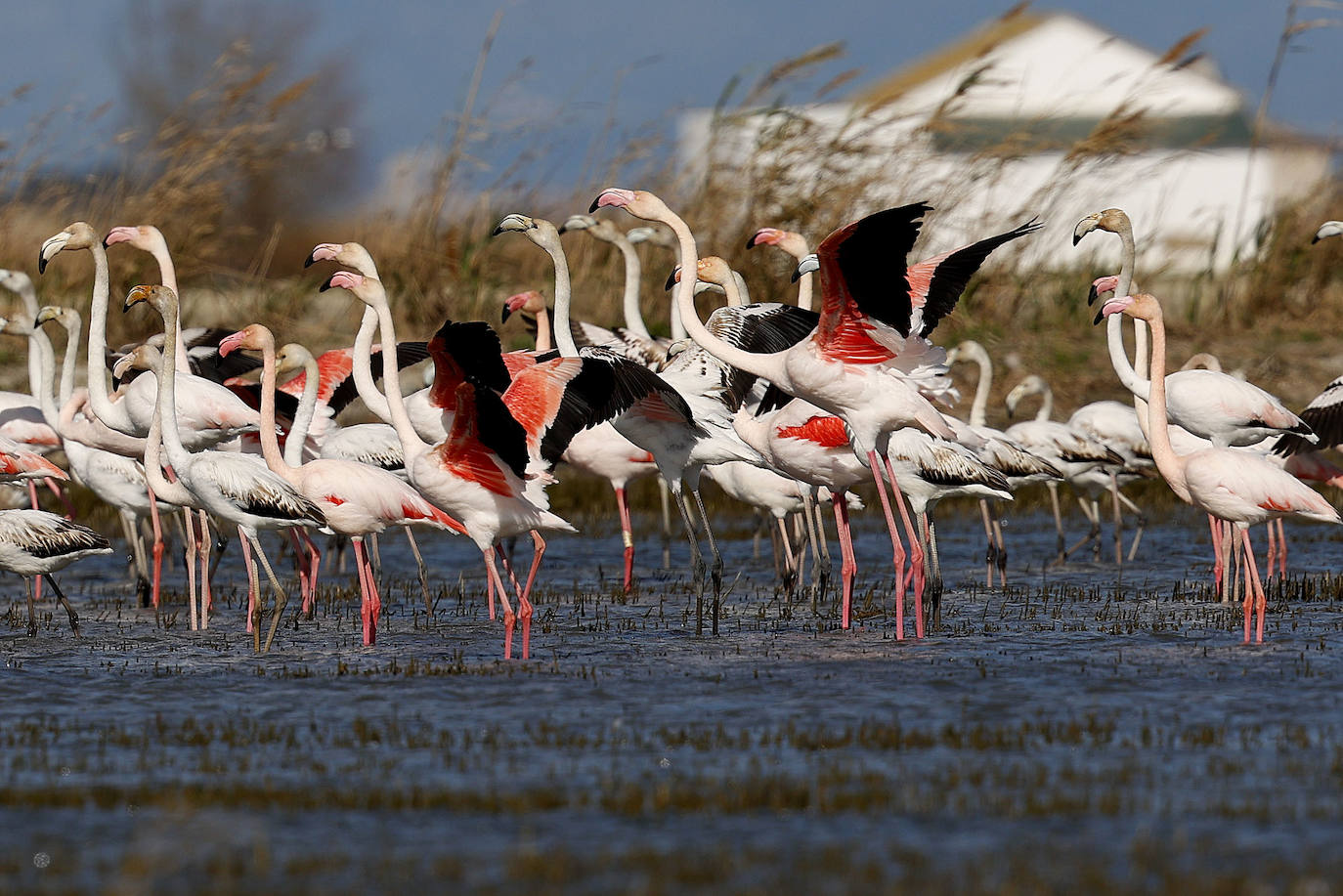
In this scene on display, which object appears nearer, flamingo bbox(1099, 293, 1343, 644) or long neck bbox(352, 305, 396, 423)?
flamingo bbox(1099, 293, 1343, 644)

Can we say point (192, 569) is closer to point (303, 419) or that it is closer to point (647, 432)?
point (303, 419)

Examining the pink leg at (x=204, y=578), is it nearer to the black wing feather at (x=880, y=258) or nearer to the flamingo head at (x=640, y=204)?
the flamingo head at (x=640, y=204)

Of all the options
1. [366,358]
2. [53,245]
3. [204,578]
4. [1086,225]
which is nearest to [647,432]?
[366,358]

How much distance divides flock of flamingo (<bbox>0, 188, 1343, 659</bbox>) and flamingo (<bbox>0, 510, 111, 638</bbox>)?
0.04 ft

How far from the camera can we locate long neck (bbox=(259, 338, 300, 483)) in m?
8.39

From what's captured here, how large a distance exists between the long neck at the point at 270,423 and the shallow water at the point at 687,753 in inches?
31.5

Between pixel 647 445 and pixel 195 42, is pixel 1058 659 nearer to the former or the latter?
pixel 647 445

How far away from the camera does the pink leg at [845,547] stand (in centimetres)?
844

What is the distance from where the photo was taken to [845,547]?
896cm

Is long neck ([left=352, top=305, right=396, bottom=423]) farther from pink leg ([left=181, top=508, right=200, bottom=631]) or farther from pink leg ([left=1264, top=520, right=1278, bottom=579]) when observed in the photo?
pink leg ([left=1264, top=520, right=1278, bottom=579])

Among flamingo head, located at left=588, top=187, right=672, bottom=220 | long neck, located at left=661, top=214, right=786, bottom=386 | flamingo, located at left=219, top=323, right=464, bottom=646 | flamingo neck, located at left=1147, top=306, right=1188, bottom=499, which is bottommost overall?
flamingo, located at left=219, top=323, right=464, bottom=646

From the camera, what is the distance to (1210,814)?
15.3 feet

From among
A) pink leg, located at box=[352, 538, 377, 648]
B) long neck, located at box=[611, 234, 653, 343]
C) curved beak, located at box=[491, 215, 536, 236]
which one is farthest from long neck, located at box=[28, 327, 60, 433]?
long neck, located at box=[611, 234, 653, 343]

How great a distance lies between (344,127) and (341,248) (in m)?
32.3
